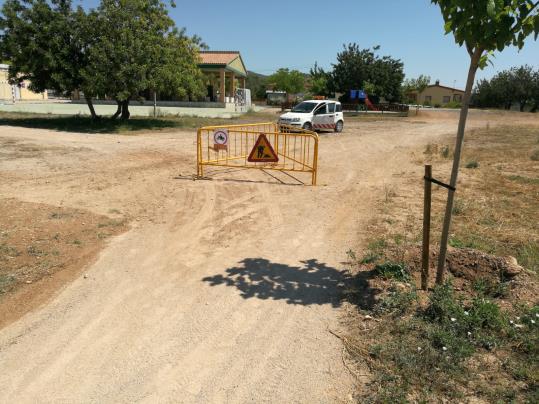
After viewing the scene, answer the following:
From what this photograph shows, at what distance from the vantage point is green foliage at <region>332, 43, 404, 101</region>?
52.9 meters

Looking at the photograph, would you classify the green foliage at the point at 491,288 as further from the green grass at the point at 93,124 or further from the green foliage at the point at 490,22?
the green grass at the point at 93,124

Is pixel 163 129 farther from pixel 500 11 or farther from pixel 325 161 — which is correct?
pixel 500 11

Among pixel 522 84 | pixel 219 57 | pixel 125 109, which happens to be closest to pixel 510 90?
pixel 522 84

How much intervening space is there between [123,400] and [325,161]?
1107 cm

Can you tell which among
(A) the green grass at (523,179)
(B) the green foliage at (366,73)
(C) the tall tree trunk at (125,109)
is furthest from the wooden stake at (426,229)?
(B) the green foliage at (366,73)

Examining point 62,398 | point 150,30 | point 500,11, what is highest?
point 150,30

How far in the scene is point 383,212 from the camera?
771 centimetres

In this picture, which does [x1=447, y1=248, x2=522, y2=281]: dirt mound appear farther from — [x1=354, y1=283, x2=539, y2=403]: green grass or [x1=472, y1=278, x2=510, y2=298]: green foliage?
[x1=354, y1=283, x2=539, y2=403]: green grass

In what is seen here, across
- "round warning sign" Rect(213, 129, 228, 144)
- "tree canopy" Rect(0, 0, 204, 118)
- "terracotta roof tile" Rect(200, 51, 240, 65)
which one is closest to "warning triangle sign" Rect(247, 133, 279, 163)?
"round warning sign" Rect(213, 129, 228, 144)

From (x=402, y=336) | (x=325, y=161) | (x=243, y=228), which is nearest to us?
(x=402, y=336)

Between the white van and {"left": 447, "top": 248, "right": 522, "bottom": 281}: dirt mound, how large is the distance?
1525 centimetres

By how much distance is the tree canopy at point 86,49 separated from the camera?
18.8 m

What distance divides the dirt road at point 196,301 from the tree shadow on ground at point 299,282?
0.02 meters

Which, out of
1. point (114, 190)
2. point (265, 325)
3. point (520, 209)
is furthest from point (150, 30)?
point (265, 325)
